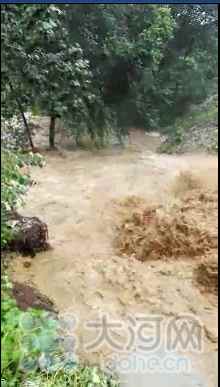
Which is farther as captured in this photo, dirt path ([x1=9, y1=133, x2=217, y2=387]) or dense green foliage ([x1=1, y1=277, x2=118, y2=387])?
dirt path ([x1=9, y1=133, x2=217, y2=387])

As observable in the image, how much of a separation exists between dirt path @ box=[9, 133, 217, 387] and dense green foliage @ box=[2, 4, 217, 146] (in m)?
0.21

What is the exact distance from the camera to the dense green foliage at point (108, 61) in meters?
1.84

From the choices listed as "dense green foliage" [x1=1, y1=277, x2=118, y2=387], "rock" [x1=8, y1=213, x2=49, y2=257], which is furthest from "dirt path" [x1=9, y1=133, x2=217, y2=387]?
"dense green foliage" [x1=1, y1=277, x2=118, y2=387]

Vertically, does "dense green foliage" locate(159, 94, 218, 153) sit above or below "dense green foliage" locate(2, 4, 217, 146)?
below

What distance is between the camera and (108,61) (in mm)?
2375

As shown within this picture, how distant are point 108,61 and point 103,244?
103cm

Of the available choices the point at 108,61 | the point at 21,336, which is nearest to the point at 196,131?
the point at 108,61

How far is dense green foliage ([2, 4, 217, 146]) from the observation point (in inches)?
72.4

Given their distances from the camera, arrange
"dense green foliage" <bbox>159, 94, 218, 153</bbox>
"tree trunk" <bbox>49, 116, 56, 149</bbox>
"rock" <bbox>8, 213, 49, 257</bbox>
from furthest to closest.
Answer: "rock" <bbox>8, 213, 49, 257</bbox> → "dense green foliage" <bbox>159, 94, 218, 153</bbox> → "tree trunk" <bbox>49, 116, 56, 149</bbox>

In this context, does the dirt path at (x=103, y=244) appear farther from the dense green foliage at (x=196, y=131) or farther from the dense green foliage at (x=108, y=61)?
the dense green foliage at (x=108, y=61)

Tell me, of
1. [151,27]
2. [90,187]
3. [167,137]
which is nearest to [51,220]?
[90,187]

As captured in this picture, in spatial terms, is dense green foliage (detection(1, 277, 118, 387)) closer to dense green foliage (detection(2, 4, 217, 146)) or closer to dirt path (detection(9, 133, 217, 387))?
dense green foliage (detection(2, 4, 217, 146))

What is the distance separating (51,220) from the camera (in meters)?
2.98

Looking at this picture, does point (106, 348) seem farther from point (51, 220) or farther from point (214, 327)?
point (51, 220)
